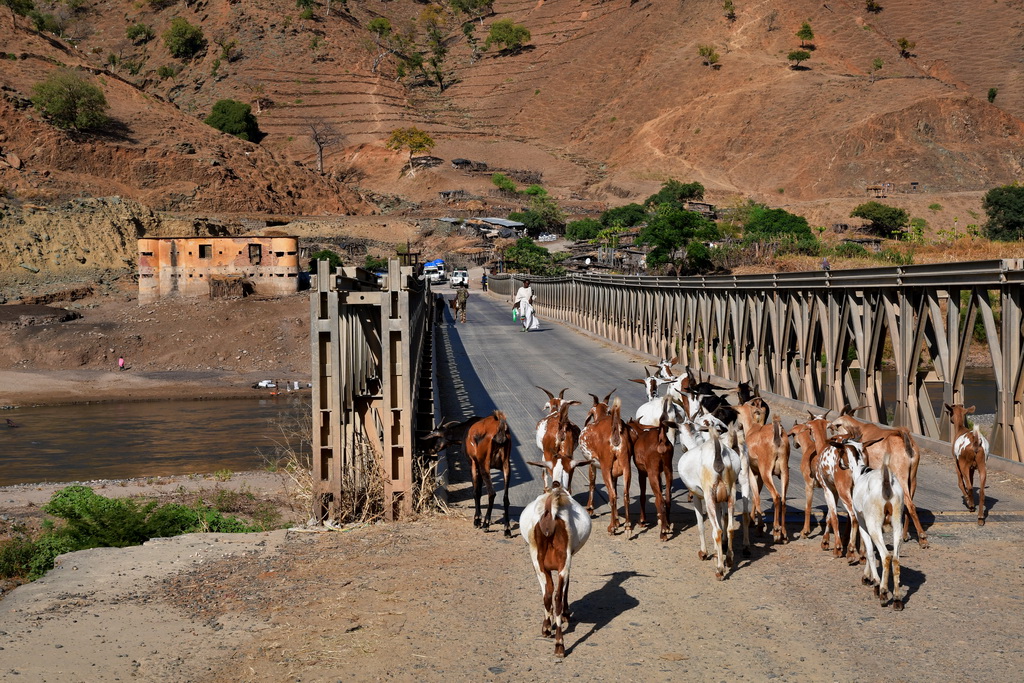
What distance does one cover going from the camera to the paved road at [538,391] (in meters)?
11.6

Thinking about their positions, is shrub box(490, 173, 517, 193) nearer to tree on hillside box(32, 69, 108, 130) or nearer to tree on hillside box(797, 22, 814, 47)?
tree on hillside box(32, 69, 108, 130)

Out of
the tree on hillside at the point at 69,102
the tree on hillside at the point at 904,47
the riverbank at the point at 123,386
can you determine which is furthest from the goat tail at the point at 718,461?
the tree on hillside at the point at 904,47

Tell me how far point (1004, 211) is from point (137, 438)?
3047 inches

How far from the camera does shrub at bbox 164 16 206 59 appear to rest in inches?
7333

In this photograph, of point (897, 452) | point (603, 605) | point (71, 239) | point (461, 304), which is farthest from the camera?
point (71, 239)

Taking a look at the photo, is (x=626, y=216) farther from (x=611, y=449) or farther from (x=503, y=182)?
(x=611, y=449)

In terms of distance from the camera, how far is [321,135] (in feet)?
538

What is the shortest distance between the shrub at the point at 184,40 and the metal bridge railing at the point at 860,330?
6865 inches

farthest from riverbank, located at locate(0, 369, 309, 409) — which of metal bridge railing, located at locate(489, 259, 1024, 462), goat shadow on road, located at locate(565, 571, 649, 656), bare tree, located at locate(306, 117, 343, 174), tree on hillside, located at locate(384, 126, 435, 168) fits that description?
bare tree, located at locate(306, 117, 343, 174)

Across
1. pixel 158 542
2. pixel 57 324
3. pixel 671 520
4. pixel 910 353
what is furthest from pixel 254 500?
pixel 57 324

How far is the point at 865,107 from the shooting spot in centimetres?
13312

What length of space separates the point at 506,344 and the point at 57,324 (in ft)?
105

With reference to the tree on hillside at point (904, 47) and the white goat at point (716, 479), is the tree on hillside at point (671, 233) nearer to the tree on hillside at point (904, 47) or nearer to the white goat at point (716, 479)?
the white goat at point (716, 479)

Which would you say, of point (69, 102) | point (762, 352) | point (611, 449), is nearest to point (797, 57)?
point (69, 102)
